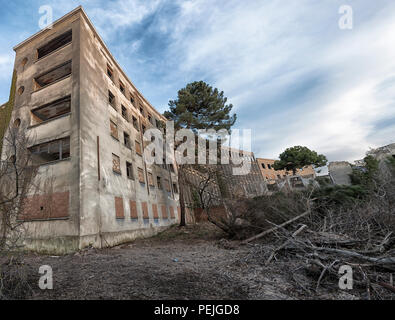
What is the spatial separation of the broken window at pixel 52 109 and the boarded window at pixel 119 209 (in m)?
7.28

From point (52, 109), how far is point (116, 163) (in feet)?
19.0

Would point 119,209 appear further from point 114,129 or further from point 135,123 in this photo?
point 135,123

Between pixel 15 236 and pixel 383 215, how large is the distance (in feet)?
31.1

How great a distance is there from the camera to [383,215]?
236 inches

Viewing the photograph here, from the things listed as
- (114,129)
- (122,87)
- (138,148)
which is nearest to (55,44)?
(122,87)

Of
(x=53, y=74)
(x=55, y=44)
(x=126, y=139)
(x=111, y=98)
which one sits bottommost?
(x=126, y=139)

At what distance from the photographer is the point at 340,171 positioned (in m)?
29.0

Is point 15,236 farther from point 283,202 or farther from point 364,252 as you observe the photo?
point 283,202

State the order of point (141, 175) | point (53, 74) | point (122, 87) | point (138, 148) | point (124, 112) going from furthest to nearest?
point (122, 87) → point (138, 148) → point (124, 112) → point (141, 175) → point (53, 74)

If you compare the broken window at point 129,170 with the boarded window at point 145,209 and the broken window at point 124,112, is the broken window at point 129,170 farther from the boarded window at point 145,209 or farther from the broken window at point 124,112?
the broken window at point 124,112

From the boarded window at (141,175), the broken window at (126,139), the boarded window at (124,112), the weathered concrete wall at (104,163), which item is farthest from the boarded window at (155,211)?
→ the boarded window at (124,112)

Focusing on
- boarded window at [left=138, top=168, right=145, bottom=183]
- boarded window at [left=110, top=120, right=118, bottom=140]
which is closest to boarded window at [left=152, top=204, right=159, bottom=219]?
boarded window at [left=138, top=168, right=145, bottom=183]

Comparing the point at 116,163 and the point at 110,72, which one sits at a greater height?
the point at 110,72

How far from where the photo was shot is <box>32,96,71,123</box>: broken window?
12788mm
